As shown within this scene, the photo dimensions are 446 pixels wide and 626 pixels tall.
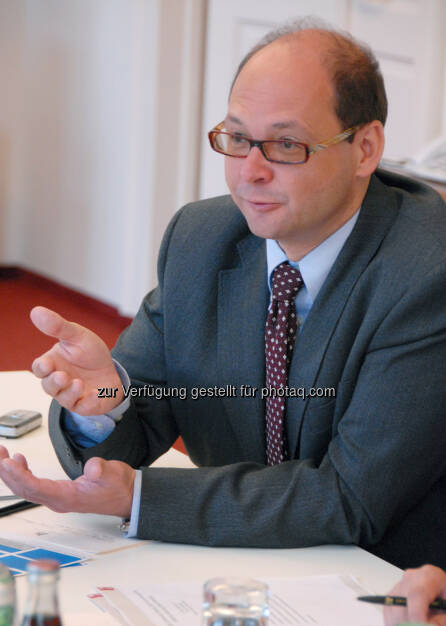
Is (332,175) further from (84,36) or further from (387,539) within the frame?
(84,36)

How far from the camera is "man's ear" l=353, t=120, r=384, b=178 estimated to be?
146 centimetres

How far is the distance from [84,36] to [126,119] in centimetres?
86

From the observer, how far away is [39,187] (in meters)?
6.30

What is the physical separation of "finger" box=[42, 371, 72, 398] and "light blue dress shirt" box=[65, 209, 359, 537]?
0.13 metres

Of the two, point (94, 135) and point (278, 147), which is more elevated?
point (94, 135)

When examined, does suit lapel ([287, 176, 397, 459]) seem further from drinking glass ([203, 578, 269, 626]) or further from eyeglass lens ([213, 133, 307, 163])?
drinking glass ([203, 578, 269, 626])

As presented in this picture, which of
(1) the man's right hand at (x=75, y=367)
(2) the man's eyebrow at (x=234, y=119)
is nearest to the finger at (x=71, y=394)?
(1) the man's right hand at (x=75, y=367)

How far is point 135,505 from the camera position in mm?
1198

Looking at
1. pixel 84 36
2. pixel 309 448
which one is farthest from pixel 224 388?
pixel 84 36

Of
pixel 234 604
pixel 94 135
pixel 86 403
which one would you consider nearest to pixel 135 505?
pixel 86 403

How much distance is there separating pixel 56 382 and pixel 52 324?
0.09 metres

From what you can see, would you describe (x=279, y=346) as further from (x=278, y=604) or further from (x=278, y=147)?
(x=278, y=604)

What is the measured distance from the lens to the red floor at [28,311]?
470 centimetres

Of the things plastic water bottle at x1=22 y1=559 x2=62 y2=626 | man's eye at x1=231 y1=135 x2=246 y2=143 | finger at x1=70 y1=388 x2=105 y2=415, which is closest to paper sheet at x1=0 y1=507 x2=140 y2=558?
finger at x1=70 y1=388 x2=105 y2=415
